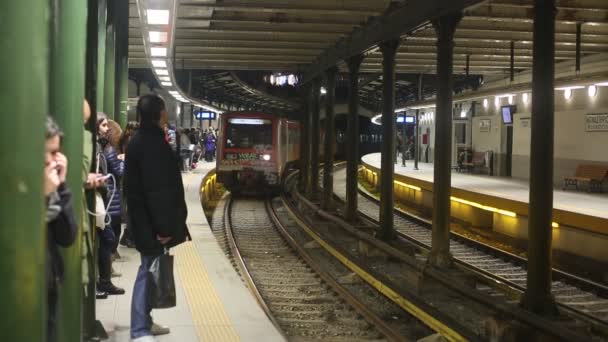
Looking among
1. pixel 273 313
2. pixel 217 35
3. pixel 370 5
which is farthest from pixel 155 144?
pixel 217 35

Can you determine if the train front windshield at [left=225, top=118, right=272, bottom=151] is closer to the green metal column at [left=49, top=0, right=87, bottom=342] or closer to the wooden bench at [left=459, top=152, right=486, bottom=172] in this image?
the wooden bench at [left=459, top=152, right=486, bottom=172]

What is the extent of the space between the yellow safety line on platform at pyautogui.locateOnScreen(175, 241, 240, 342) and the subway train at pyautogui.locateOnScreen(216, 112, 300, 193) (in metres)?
11.8

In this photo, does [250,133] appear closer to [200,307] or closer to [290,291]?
[290,291]

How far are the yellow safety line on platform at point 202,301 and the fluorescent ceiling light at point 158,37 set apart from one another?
296 centimetres

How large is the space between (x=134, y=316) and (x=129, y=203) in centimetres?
74

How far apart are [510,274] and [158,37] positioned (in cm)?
609

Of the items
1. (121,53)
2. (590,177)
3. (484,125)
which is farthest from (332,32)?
(484,125)

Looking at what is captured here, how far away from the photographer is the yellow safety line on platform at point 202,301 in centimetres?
546

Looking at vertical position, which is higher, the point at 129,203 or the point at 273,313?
the point at 129,203

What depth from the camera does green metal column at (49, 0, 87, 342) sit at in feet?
10.8

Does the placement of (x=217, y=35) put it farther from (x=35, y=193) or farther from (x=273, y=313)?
(x=35, y=193)

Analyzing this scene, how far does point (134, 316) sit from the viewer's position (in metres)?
4.63

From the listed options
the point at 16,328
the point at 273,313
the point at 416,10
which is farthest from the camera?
the point at 416,10

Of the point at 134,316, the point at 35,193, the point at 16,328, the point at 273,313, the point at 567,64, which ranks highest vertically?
the point at 567,64
